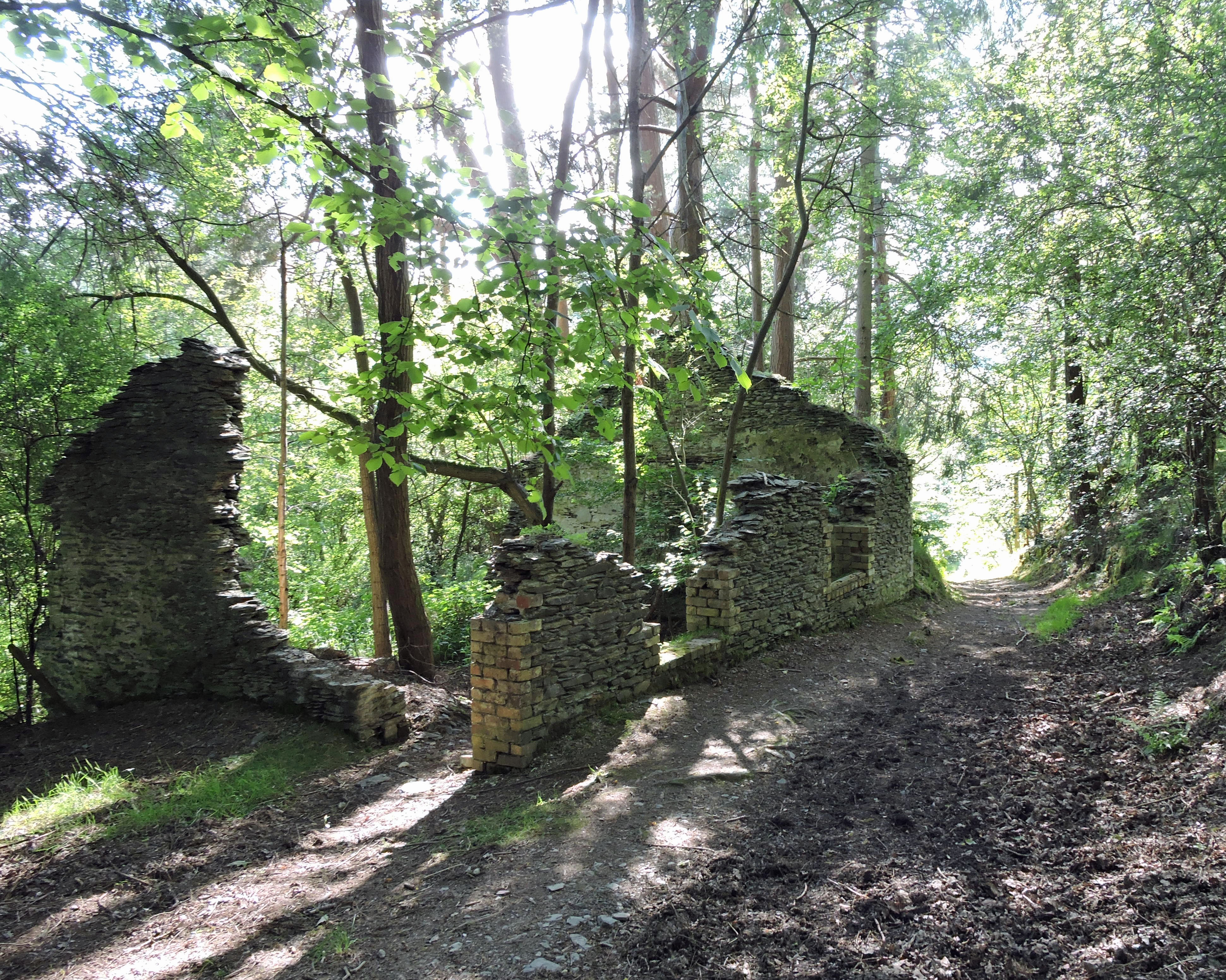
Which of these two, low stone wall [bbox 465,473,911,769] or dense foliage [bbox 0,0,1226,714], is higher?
dense foliage [bbox 0,0,1226,714]

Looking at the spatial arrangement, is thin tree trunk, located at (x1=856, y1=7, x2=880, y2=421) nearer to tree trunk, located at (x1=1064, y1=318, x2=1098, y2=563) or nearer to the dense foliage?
the dense foliage

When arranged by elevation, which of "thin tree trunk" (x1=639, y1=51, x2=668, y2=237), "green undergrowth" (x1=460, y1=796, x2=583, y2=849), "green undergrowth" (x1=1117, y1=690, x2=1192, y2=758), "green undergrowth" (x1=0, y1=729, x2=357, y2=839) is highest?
"thin tree trunk" (x1=639, y1=51, x2=668, y2=237)

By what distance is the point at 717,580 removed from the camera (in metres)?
7.56

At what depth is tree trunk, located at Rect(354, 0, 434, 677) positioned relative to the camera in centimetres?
697

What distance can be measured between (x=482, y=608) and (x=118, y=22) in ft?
27.8

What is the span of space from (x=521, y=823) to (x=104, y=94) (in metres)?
4.53

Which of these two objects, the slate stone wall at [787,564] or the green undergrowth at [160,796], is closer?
the green undergrowth at [160,796]

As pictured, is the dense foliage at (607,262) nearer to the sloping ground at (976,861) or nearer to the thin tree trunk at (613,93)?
the thin tree trunk at (613,93)

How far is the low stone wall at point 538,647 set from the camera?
17.2ft

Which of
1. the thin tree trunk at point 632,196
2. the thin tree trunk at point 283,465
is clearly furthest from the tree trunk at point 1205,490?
the thin tree trunk at point 283,465

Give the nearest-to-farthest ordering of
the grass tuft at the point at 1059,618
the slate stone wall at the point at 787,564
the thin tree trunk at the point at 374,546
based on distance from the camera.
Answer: the slate stone wall at the point at 787,564, the grass tuft at the point at 1059,618, the thin tree trunk at the point at 374,546

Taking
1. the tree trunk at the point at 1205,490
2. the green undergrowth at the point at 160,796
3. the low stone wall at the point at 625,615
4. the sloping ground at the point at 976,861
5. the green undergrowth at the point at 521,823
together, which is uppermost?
the tree trunk at the point at 1205,490

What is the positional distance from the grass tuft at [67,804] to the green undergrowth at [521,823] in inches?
110

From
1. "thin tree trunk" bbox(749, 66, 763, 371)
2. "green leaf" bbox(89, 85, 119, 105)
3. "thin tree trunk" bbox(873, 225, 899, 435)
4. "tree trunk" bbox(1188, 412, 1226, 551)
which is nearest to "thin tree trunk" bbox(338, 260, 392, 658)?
"thin tree trunk" bbox(749, 66, 763, 371)
